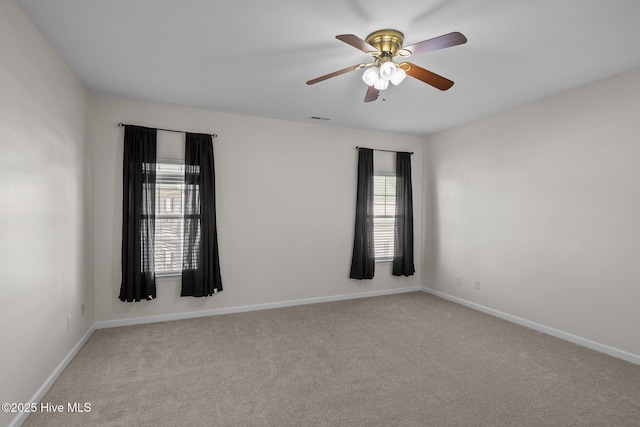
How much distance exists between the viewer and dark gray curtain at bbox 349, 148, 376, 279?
197 inches

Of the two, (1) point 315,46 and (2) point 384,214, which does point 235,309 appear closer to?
(2) point 384,214

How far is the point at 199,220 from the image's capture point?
159 inches

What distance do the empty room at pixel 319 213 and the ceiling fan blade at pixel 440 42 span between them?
22 mm

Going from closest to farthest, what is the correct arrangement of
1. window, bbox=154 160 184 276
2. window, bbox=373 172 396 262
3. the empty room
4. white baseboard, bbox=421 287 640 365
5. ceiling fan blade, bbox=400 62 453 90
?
the empty room < ceiling fan blade, bbox=400 62 453 90 < white baseboard, bbox=421 287 640 365 < window, bbox=154 160 184 276 < window, bbox=373 172 396 262

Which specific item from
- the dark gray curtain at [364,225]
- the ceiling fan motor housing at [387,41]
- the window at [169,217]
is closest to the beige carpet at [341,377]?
the window at [169,217]

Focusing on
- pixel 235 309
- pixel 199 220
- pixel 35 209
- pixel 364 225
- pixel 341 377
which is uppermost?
pixel 35 209

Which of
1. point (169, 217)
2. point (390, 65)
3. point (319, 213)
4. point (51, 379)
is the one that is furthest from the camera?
point (319, 213)

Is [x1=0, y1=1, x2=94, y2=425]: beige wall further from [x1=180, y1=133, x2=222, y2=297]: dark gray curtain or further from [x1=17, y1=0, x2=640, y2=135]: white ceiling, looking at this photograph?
[x1=180, y1=133, x2=222, y2=297]: dark gray curtain

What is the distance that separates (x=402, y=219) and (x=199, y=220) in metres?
3.18

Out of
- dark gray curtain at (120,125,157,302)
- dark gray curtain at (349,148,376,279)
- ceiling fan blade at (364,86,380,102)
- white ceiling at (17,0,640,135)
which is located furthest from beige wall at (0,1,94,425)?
dark gray curtain at (349,148,376,279)

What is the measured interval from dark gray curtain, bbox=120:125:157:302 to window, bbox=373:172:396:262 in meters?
3.24

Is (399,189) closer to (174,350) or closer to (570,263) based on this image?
(570,263)

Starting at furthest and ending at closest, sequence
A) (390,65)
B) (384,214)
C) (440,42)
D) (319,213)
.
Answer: (384,214)
(319,213)
(390,65)
(440,42)

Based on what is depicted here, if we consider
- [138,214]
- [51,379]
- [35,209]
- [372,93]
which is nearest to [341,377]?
[51,379]
